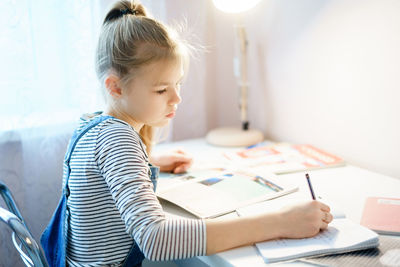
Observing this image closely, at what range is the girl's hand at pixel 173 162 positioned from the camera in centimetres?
118

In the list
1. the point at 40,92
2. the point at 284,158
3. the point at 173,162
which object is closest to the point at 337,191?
the point at 284,158

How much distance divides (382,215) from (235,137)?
0.72 m

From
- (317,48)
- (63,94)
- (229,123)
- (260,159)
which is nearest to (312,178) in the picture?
(260,159)

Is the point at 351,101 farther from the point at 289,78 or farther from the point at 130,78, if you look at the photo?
the point at 130,78

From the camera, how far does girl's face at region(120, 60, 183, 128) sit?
851 mm

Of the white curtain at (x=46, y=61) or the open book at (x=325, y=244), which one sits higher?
the white curtain at (x=46, y=61)

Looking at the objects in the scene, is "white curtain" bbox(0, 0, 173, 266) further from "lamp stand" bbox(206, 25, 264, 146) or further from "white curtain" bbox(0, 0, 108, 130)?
"lamp stand" bbox(206, 25, 264, 146)

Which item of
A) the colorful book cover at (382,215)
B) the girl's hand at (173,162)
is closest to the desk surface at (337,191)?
the colorful book cover at (382,215)

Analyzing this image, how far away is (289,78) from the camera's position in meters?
1.47

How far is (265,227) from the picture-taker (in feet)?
2.40

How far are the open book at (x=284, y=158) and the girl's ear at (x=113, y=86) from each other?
466 millimetres

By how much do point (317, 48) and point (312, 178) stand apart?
476 millimetres

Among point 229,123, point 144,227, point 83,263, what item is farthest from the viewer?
point 229,123

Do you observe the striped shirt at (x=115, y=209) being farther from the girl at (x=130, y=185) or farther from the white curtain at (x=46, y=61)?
the white curtain at (x=46, y=61)
